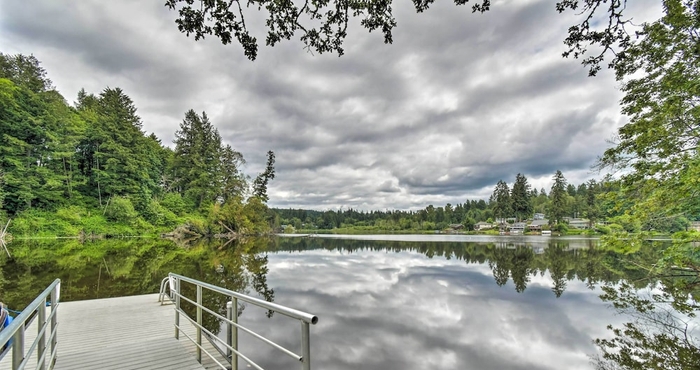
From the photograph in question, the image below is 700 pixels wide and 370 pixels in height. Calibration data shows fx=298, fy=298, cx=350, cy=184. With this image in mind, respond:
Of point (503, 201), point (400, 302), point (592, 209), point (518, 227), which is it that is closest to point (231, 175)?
point (400, 302)

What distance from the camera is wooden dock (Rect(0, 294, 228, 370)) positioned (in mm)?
3607

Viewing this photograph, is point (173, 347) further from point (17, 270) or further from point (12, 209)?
point (12, 209)

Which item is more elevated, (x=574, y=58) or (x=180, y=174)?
(x=180, y=174)

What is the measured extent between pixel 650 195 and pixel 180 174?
161ft

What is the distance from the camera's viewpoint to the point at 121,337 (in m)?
4.87

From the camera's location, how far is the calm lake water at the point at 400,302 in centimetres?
579

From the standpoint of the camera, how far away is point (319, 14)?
3.97 m

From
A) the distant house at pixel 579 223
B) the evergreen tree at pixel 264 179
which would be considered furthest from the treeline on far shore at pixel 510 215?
the evergreen tree at pixel 264 179

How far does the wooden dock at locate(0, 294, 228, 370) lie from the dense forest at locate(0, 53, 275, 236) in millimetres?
29439

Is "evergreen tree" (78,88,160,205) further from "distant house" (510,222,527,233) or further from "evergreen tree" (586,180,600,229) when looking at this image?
"evergreen tree" (586,180,600,229)

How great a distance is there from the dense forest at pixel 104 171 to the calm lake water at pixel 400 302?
649 inches

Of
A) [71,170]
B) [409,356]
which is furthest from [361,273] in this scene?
[71,170]

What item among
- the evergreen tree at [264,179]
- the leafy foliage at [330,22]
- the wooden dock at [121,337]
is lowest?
the wooden dock at [121,337]

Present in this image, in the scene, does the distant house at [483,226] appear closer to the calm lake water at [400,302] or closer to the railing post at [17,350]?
the calm lake water at [400,302]
